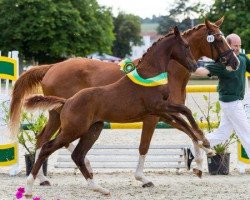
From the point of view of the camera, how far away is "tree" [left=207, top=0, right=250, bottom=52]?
50881mm

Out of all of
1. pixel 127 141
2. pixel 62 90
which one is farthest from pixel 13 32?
pixel 62 90

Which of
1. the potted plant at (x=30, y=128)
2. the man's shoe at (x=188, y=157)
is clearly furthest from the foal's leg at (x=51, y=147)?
the man's shoe at (x=188, y=157)

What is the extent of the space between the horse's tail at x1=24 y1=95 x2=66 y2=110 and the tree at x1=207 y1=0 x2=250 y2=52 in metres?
44.2

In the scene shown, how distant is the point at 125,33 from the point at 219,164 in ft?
309

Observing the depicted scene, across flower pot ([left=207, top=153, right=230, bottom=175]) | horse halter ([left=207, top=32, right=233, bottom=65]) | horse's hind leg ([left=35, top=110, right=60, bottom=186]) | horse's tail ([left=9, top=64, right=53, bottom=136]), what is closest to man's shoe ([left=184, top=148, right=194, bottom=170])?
flower pot ([left=207, top=153, right=230, bottom=175])

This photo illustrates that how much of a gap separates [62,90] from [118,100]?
1.78m

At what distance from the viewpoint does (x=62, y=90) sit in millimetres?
8531

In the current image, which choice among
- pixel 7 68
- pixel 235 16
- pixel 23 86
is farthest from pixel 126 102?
pixel 235 16

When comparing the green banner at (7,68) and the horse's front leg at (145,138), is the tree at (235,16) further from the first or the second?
the horse's front leg at (145,138)

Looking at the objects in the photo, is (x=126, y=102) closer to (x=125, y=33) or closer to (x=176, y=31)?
(x=176, y=31)

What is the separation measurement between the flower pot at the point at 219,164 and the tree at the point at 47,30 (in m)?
42.0

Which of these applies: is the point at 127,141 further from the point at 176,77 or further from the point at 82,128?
the point at 82,128

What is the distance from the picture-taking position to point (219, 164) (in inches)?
348

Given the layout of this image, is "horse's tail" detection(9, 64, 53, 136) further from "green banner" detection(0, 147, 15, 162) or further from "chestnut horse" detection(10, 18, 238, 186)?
"green banner" detection(0, 147, 15, 162)
